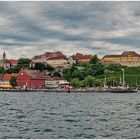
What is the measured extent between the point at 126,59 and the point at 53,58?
29.0 meters

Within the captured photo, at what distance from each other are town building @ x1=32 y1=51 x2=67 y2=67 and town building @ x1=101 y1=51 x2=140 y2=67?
16005mm

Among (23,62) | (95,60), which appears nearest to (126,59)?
(95,60)

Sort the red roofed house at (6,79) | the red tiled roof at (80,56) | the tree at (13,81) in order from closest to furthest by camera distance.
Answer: the tree at (13,81)
the red roofed house at (6,79)
the red tiled roof at (80,56)

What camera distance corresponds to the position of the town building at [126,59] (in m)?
180

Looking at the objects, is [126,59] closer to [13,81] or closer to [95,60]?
[95,60]

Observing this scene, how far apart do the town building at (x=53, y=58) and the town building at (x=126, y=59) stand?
16.0m

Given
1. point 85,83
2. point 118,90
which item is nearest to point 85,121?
point 118,90

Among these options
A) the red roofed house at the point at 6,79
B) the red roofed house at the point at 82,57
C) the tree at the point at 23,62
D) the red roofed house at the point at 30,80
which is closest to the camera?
the red roofed house at the point at 30,80

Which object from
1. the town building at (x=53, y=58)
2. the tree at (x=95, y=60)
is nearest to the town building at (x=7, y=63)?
the town building at (x=53, y=58)

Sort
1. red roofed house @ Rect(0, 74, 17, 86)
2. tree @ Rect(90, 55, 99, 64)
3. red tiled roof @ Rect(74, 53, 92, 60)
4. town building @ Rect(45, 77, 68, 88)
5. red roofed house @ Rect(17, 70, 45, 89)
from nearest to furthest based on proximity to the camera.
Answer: red roofed house @ Rect(17, 70, 45, 89)
red roofed house @ Rect(0, 74, 17, 86)
town building @ Rect(45, 77, 68, 88)
tree @ Rect(90, 55, 99, 64)
red tiled roof @ Rect(74, 53, 92, 60)

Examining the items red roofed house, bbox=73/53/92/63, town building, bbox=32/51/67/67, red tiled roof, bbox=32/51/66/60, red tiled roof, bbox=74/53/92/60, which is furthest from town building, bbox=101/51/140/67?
red tiled roof, bbox=32/51/66/60

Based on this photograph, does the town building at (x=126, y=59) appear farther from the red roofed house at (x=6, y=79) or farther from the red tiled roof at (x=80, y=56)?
the red roofed house at (x=6, y=79)

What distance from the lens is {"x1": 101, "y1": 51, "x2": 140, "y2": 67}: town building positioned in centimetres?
17971

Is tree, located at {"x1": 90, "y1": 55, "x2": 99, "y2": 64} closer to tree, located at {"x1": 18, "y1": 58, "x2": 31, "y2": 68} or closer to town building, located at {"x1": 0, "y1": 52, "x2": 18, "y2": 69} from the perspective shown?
tree, located at {"x1": 18, "y1": 58, "x2": 31, "y2": 68}
